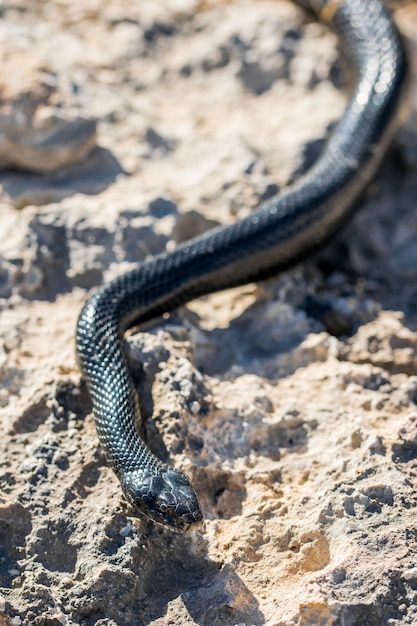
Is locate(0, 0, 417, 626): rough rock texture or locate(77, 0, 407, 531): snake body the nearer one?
locate(0, 0, 417, 626): rough rock texture

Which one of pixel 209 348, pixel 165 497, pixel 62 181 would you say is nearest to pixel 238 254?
pixel 209 348

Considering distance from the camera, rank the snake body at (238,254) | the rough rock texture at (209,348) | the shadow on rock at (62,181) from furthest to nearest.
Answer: the shadow on rock at (62,181) → the snake body at (238,254) → the rough rock texture at (209,348)

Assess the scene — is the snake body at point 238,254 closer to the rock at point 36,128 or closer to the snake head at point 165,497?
the snake head at point 165,497

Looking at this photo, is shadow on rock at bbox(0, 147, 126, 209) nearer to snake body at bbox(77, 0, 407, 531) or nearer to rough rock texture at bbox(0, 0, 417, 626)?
A: rough rock texture at bbox(0, 0, 417, 626)

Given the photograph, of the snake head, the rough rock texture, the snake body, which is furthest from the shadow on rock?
the snake head

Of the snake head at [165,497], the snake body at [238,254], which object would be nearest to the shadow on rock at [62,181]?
the snake body at [238,254]

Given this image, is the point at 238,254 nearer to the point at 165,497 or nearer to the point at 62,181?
the point at 62,181
